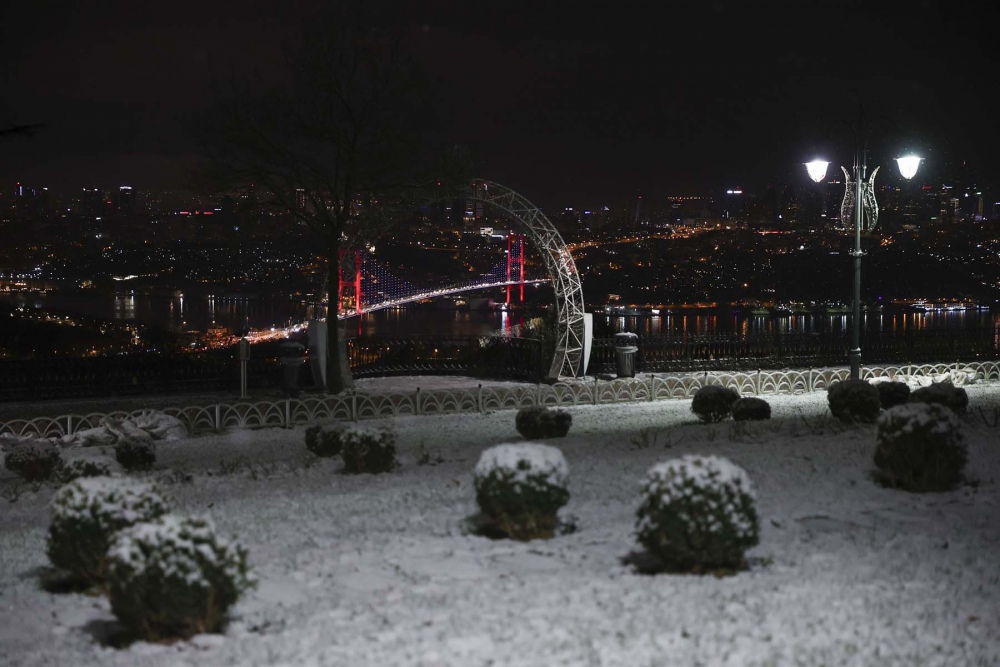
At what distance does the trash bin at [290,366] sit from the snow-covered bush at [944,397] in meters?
14.1

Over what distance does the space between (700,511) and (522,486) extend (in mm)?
1615

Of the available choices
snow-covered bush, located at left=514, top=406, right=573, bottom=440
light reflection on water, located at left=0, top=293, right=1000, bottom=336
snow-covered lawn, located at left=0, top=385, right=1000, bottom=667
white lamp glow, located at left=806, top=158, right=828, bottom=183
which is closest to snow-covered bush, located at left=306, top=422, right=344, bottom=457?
snow-covered lawn, located at left=0, top=385, right=1000, bottom=667

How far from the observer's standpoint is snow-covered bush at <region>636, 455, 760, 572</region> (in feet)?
21.2

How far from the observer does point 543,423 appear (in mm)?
15367

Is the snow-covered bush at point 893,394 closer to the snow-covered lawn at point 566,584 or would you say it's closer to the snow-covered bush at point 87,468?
the snow-covered lawn at point 566,584

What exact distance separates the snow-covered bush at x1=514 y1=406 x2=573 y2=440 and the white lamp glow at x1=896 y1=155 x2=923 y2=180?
916cm

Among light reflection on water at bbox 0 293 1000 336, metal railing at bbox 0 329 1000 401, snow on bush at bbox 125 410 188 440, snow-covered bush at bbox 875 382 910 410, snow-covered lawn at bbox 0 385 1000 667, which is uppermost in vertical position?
light reflection on water at bbox 0 293 1000 336

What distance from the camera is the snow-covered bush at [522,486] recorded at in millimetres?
7621

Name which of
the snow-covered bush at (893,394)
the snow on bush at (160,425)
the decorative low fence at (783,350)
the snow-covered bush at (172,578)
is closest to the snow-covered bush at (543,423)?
the snow-covered bush at (893,394)

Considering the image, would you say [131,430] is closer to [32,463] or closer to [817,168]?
[32,463]

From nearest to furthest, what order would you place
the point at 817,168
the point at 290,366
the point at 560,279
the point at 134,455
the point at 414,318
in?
the point at 134,455
the point at 817,168
the point at 290,366
the point at 560,279
the point at 414,318

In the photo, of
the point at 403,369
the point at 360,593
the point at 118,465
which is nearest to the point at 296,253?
the point at 403,369

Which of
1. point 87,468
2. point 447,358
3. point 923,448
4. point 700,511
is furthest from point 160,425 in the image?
point 700,511

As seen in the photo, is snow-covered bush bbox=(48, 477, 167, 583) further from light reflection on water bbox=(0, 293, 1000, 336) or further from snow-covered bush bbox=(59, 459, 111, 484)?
light reflection on water bbox=(0, 293, 1000, 336)
